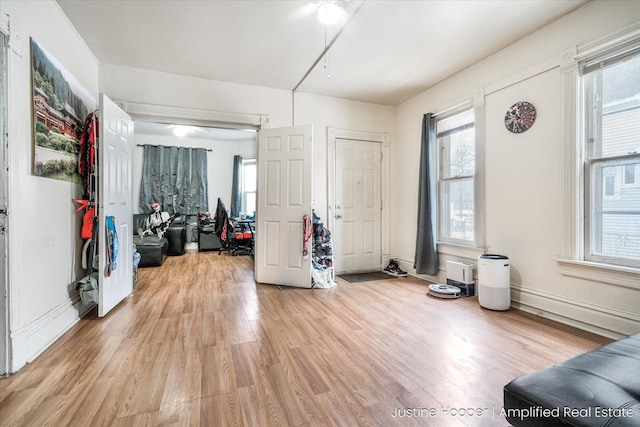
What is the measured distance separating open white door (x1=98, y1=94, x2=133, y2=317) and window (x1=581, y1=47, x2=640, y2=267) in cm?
433

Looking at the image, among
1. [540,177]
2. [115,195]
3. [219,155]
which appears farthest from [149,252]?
[540,177]

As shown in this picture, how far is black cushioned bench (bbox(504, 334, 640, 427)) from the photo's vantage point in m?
0.86

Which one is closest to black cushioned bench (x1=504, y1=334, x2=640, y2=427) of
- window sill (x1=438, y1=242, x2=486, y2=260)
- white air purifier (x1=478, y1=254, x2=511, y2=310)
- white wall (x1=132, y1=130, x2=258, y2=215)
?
white air purifier (x1=478, y1=254, x2=511, y2=310)

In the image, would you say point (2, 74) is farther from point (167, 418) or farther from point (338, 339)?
point (338, 339)

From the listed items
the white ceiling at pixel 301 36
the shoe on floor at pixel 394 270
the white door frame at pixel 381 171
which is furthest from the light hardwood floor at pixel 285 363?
the white ceiling at pixel 301 36

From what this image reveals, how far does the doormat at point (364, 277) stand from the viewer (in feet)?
13.7

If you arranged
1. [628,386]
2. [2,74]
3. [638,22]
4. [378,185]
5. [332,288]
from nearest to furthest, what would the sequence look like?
[628,386], [2,74], [638,22], [332,288], [378,185]

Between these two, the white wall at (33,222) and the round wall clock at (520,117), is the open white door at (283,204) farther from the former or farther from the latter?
the round wall clock at (520,117)

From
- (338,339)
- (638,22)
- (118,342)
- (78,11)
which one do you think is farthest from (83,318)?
(638,22)

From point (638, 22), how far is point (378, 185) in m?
3.15

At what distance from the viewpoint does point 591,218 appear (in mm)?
2467

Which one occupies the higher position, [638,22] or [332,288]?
[638,22]

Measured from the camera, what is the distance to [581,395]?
94cm

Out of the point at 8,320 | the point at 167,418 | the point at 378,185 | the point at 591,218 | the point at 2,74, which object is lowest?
the point at 167,418
